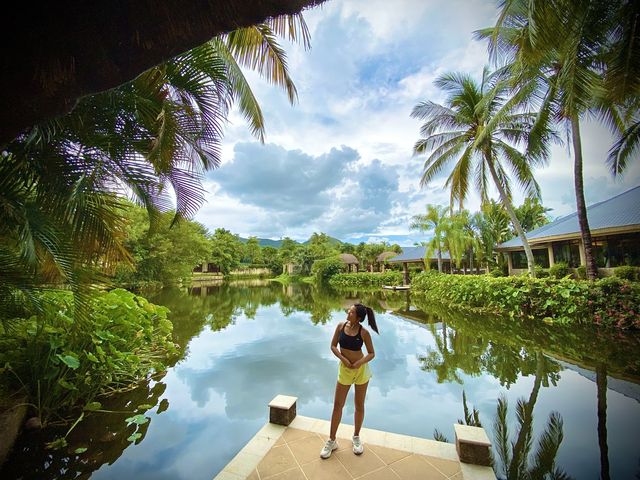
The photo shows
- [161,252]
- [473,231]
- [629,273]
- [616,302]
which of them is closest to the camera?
[616,302]

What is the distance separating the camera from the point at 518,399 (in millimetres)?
4867

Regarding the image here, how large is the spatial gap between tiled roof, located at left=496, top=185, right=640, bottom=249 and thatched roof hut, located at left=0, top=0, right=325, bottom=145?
1623 cm

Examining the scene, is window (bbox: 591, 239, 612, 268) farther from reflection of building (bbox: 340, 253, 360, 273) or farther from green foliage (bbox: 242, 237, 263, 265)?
green foliage (bbox: 242, 237, 263, 265)

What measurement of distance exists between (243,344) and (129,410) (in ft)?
12.9

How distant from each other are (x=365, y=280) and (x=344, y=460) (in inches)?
1059

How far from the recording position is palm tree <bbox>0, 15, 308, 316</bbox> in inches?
109

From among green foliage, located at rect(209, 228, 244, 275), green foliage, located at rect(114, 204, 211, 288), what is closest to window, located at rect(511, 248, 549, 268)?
green foliage, located at rect(114, 204, 211, 288)

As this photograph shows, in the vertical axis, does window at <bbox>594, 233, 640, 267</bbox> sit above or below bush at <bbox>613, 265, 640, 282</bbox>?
above

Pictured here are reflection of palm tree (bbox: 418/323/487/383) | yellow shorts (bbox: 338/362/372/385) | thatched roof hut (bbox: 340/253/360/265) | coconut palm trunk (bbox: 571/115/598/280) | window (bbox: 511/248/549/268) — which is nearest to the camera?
yellow shorts (bbox: 338/362/372/385)

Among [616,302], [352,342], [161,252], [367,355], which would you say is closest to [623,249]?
[616,302]

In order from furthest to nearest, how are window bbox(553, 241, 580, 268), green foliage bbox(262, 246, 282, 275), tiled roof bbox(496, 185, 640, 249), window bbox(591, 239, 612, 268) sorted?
green foliage bbox(262, 246, 282, 275) < window bbox(553, 241, 580, 268) < window bbox(591, 239, 612, 268) < tiled roof bbox(496, 185, 640, 249)

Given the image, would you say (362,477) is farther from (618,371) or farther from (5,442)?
(618,371)

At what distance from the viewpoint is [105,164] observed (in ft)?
10.8

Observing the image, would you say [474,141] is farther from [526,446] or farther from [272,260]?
[272,260]
